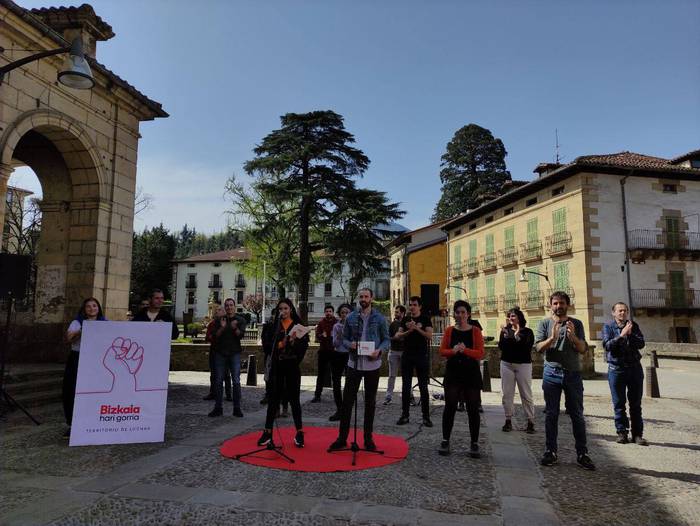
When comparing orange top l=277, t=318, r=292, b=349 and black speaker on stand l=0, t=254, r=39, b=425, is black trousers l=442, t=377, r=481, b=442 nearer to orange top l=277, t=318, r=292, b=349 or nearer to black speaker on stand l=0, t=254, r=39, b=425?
orange top l=277, t=318, r=292, b=349

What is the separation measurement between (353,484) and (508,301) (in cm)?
2690

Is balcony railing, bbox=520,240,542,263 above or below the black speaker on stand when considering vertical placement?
above

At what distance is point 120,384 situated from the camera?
223 inches

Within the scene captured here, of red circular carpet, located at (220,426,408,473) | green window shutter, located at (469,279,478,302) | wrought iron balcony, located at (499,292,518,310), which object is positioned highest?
green window shutter, located at (469,279,478,302)

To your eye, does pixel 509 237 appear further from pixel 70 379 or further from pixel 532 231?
pixel 70 379

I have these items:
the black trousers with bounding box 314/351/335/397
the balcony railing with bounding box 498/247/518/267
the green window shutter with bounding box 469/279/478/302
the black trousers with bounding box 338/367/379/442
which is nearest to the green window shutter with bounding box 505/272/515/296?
the balcony railing with bounding box 498/247/518/267

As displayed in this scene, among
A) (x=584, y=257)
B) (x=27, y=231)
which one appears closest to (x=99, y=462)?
(x=584, y=257)

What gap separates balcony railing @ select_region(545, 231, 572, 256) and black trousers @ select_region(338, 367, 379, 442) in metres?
22.0

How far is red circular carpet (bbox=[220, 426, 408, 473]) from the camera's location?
4.68 m

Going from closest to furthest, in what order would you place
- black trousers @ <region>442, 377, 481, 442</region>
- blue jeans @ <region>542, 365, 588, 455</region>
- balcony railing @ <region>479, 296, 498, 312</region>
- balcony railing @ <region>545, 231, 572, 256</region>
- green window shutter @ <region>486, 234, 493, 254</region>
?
blue jeans @ <region>542, 365, 588, 455</region> < black trousers @ <region>442, 377, 481, 442</region> < balcony railing @ <region>545, 231, 572, 256</region> < balcony railing @ <region>479, 296, 498, 312</region> < green window shutter @ <region>486, 234, 493, 254</region>

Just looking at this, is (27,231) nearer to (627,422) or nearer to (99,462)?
(99,462)

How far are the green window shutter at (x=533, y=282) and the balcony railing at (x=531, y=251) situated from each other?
67 centimetres

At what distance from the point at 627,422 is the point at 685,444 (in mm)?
822

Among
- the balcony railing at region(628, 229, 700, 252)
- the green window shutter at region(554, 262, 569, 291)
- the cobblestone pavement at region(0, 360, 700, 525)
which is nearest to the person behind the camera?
the cobblestone pavement at region(0, 360, 700, 525)
